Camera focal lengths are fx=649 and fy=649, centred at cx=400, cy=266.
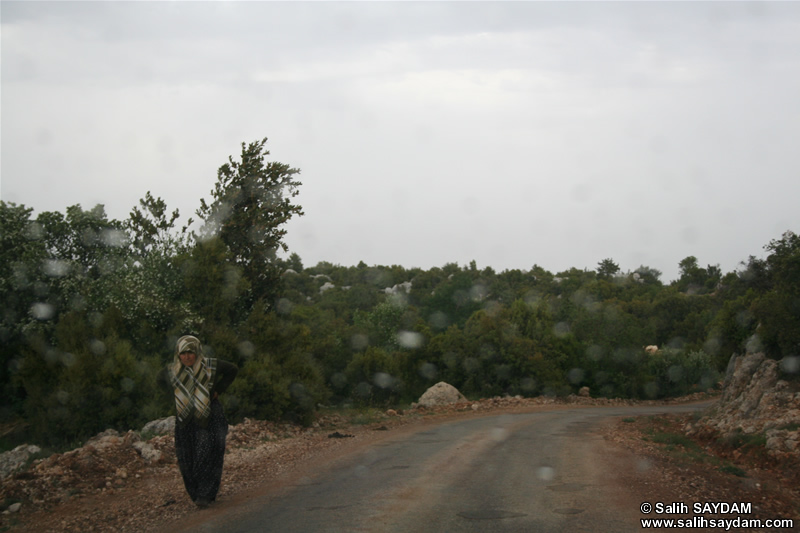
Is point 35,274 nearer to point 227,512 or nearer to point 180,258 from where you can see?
point 180,258

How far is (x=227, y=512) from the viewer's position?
291 inches

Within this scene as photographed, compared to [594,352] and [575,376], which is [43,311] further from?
[594,352]

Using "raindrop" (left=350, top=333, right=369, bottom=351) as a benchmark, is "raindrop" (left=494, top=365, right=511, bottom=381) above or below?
below

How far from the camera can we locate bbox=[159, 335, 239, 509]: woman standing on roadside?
734 centimetres

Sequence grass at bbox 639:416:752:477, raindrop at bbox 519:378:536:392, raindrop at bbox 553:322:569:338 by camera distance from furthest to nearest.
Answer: raindrop at bbox 553:322:569:338 < raindrop at bbox 519:378:536:392 < grass at bbox 639:416:752:477

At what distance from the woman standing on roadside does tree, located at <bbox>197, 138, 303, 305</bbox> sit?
1718 cm

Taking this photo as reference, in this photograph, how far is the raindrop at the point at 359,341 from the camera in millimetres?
44156

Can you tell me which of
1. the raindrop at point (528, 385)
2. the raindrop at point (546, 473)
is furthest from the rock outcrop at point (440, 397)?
the raindrop at point (546, 473)

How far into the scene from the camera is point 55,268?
25.5 m

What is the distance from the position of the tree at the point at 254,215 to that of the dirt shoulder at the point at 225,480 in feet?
33.2

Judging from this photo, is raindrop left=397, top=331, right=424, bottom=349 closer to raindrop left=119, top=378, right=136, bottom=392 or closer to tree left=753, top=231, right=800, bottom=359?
raindrop left=119, top=378, right=136, bottom=392

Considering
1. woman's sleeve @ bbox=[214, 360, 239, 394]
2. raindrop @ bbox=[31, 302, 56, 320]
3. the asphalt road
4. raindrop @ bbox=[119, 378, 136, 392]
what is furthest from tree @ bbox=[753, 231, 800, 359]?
raindrop @ bbox=[31, 302, 56, 320]

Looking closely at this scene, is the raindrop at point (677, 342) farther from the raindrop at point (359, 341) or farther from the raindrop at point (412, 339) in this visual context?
the raindrop at point (412, 339)

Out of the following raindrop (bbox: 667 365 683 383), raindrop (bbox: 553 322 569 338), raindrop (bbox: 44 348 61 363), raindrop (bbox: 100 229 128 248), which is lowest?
raindrop (bbox: 667 365 683 383)
